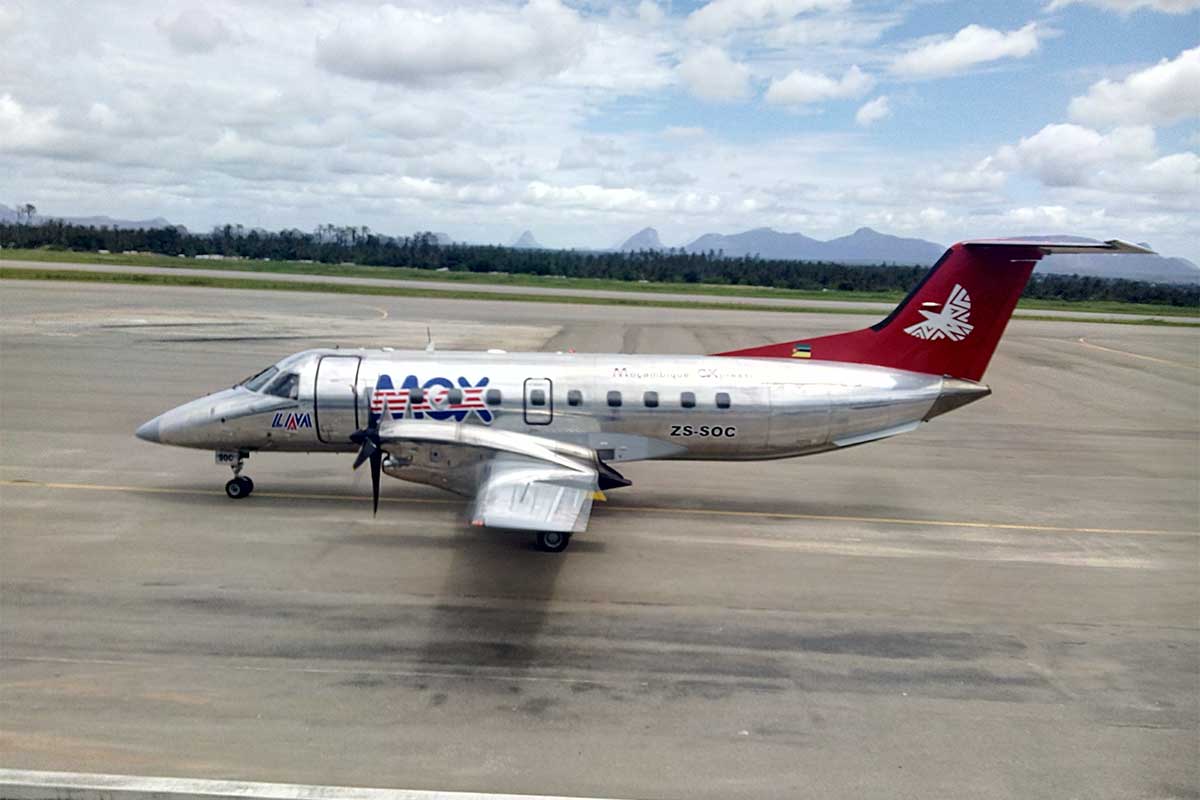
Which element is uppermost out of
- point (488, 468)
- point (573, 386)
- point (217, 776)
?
point (573, 386)

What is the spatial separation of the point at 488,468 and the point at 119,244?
14554 centimetres

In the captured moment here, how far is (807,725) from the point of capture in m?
9.36

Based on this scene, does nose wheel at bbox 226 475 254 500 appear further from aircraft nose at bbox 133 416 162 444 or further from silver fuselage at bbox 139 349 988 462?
aircraft nose at bbox 133 416 162 444

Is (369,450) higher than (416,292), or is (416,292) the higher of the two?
(416,292)

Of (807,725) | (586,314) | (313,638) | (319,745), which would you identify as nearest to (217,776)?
(319,745)

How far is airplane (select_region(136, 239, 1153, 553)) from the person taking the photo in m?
15.9

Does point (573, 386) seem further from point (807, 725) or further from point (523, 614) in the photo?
point (807, 725)

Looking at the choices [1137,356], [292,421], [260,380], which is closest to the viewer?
[292,421]

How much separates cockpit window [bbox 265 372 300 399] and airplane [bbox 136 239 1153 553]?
2 centimetres

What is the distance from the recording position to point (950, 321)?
16906 millimetres

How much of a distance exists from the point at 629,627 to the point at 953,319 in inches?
398

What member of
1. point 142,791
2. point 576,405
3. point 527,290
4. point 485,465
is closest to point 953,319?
point 576,405

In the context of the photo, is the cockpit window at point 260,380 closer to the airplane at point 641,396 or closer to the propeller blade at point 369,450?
the airplane at point 641,396

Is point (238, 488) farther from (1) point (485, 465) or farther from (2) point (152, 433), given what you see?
(1) point (485, 465)
